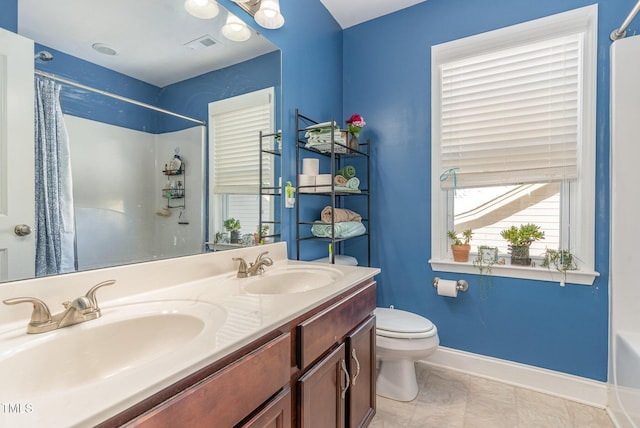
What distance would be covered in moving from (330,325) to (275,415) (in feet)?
1.15

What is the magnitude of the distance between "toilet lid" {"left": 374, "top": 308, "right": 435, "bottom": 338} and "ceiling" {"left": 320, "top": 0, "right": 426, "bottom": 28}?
2161 millimetres

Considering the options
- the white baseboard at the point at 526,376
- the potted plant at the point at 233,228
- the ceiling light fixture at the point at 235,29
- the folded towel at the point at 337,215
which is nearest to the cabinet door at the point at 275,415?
the potted plant at the point at 233,228

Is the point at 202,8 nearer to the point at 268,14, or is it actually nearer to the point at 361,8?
the point at 268,14

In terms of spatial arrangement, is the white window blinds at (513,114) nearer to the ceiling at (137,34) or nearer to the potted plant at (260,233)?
the potted plant at (260,233)

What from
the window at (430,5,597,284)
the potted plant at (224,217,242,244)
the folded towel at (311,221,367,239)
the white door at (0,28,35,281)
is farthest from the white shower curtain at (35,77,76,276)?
the window at (430,5,597,284)

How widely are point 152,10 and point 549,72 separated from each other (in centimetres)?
214

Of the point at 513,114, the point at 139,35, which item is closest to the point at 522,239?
the point at 513,114

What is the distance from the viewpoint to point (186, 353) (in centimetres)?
60

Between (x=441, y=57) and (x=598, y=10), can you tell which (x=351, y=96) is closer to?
(x=441, y=57)

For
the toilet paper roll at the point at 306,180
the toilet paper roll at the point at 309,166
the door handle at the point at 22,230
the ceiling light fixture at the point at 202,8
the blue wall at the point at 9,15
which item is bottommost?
the door handle at the point at 22,230

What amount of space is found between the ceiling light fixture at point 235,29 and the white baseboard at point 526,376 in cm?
227

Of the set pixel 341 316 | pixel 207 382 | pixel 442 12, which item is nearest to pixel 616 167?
pixel 442 12

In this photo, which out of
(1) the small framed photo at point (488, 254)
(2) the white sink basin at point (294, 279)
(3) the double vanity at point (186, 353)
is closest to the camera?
(3) the double vanity at point (186, 353)

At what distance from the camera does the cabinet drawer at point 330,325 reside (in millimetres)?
933
